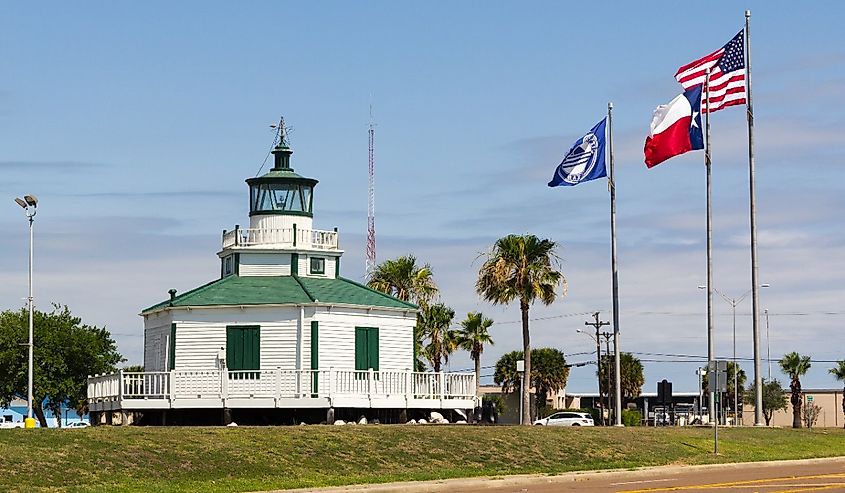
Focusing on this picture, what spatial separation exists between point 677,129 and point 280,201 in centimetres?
1487

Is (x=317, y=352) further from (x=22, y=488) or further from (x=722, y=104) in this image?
(x=22, y=488)

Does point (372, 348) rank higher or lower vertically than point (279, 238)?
lower

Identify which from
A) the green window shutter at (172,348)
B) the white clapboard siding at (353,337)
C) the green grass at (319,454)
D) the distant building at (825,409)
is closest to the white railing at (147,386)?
the green window shutter at (172,348)

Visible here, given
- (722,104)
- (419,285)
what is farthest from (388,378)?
(419,285)

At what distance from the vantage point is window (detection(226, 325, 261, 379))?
158 ft

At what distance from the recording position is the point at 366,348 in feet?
163

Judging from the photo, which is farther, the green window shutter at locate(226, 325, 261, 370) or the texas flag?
the texas flag

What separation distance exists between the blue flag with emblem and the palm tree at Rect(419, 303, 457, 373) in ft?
76.6

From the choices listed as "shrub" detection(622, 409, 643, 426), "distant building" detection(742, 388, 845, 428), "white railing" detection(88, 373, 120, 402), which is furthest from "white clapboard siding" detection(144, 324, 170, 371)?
"distant building" detection(742, 388, 845, 428)

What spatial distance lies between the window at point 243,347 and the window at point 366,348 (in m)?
3.49

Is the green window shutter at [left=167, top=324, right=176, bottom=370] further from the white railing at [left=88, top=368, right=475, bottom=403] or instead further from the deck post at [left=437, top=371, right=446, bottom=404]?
the deck post at [left=437, top=371, right=446, bottom=404]

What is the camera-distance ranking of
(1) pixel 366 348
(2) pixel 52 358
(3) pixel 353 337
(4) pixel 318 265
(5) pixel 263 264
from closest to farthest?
(3) pixel 353 337 → (1) pixel 366 348 → (5) pixel 263 264 → (4) pixel 318 265 → (2) pixel 52 358

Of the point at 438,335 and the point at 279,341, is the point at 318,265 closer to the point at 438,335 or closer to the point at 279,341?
the point at 279,341

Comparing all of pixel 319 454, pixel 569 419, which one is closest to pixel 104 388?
pixel 319 454
